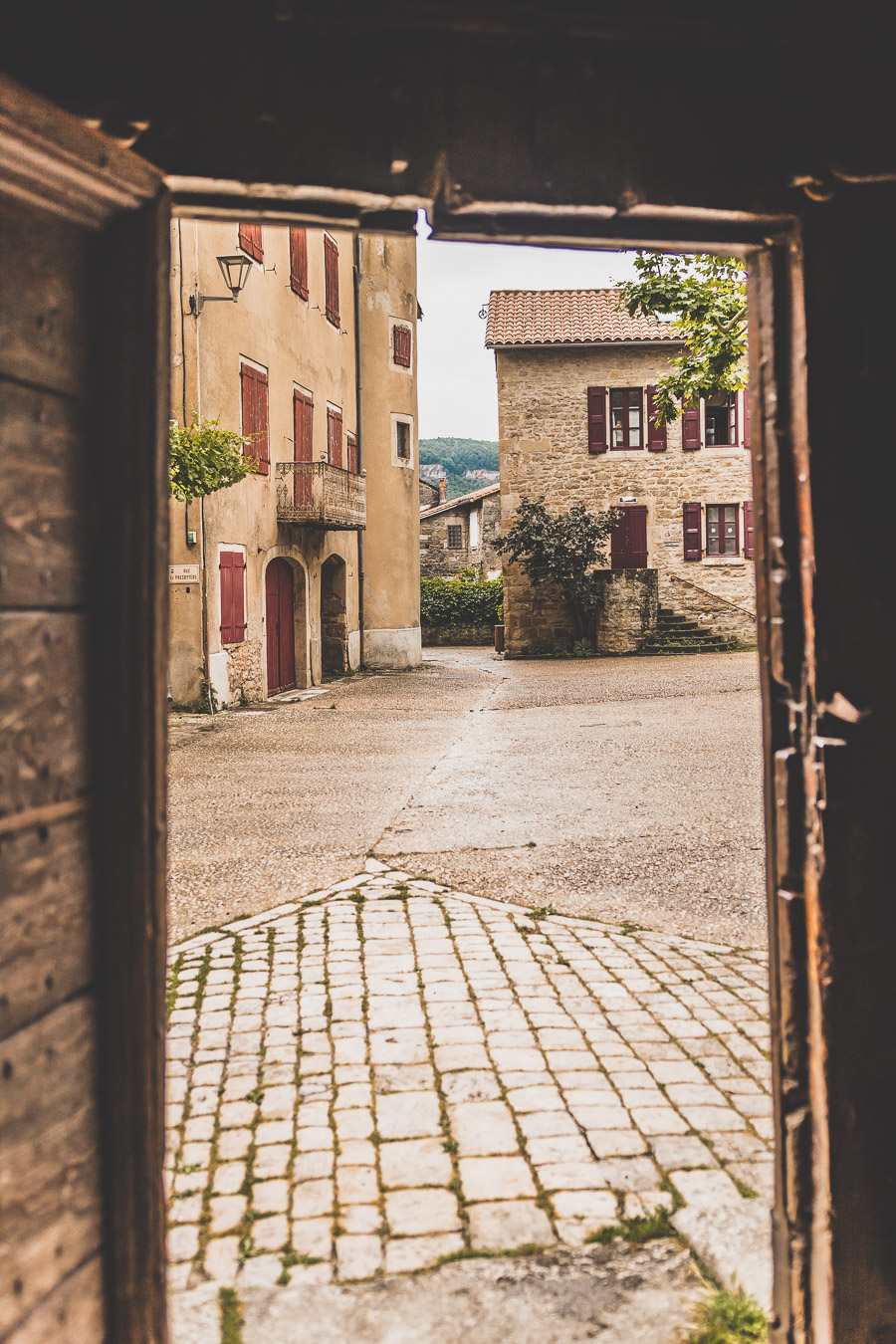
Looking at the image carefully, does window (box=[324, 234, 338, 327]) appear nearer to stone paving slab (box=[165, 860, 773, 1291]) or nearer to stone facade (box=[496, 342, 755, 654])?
stone facade (box=[496, 342, 755, 654])

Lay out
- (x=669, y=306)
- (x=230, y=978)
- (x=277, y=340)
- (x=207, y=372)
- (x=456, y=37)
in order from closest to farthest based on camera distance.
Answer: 1. (x=456, y=37)
2. (x=230, y=978)
3. (x=669, y=306)
4. (x=207, y=372)
5. (x=277, y=340)

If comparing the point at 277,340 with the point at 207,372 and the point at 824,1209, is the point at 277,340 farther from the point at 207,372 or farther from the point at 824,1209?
the point at 824,1209

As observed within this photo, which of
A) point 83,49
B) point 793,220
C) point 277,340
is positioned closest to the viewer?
point 83,49

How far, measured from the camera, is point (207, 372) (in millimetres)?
12773

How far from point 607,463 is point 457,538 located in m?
19.8

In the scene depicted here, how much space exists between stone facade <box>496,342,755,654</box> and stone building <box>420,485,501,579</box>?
16521 millimetres

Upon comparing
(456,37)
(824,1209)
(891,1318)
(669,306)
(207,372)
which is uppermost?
(207,372)

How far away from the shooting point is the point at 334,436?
18.3m

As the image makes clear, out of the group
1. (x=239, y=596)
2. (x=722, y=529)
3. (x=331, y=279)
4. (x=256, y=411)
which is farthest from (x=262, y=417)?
(x=722, y=529)

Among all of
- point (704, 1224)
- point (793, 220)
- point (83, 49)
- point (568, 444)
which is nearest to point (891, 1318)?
point (704, 1224)

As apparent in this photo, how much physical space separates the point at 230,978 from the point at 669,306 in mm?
6562

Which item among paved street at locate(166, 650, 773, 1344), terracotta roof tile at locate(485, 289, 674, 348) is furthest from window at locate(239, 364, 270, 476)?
terracotta roof tile at locate(485, 289, 674, 348)

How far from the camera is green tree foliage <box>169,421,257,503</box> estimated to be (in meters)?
9.98

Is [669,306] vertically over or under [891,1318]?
over
